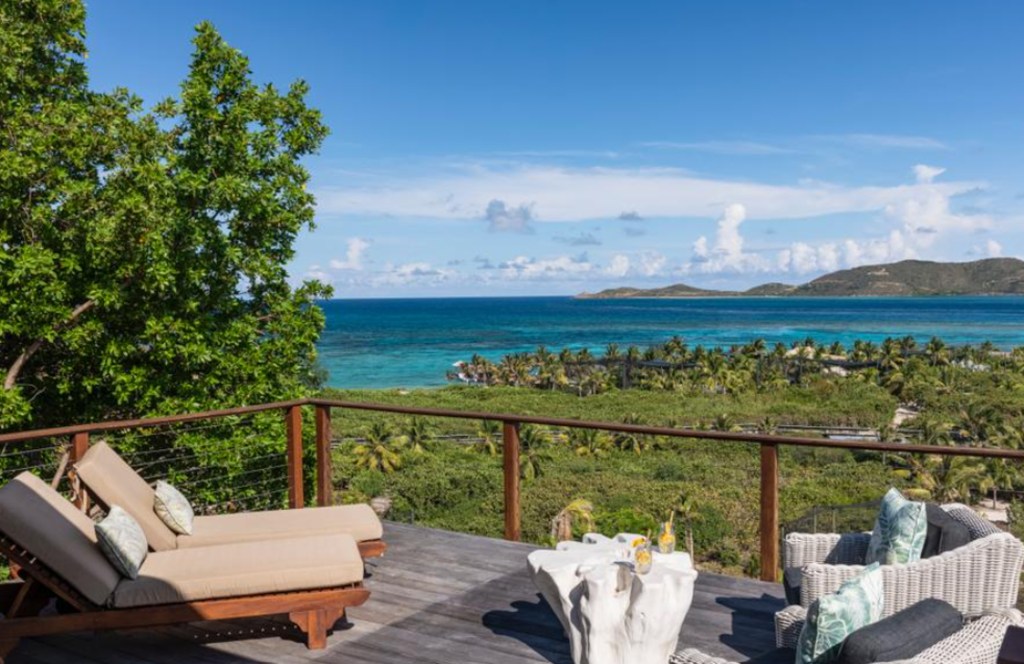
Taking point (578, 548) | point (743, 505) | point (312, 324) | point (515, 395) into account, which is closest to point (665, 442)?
point (743, 505)

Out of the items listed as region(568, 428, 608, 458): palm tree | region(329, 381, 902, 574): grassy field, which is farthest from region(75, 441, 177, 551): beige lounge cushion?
region(568, 428, 608, 458): palm tree

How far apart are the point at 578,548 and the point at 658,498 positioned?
2927 cm

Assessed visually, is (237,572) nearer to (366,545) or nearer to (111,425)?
(366,545)

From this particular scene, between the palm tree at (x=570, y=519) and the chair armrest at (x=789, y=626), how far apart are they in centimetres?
2235

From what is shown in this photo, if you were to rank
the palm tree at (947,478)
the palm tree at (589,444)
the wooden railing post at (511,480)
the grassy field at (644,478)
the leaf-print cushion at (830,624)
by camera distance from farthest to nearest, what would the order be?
1. the palm tree at (589,444)
2. the palm tree at (947,478)
3. the grassy field at (644,478)
4. the wooden railing post at (511,480)
5. the leaf-print cushion at (830,624)

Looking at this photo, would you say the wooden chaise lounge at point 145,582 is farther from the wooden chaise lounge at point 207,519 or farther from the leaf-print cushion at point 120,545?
the wooden chaise lounge at point 207,519

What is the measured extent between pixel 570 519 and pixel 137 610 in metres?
26.0

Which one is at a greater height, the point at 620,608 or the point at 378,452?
the point at 620,608

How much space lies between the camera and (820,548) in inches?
144

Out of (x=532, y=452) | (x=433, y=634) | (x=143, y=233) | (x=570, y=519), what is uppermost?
(x=143, y=233)

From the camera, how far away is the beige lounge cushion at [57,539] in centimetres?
327

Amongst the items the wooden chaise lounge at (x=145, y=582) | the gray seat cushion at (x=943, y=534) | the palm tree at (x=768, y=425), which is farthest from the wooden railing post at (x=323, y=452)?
the palm tree at (x=768, y=425)

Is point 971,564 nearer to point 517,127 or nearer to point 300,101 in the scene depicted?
point 300,101

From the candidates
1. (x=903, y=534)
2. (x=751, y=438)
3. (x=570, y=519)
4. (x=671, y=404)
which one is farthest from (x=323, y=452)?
Result: (x=671, y=404)
